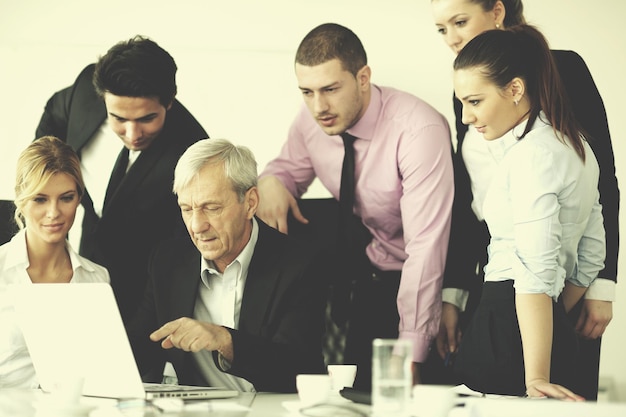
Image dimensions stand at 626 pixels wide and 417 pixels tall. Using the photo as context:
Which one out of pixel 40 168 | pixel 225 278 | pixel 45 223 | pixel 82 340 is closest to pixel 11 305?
pixel 45 223

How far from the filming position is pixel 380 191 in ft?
9.93

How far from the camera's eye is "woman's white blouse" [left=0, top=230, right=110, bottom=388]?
259 cm

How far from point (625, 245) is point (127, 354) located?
2.67 m

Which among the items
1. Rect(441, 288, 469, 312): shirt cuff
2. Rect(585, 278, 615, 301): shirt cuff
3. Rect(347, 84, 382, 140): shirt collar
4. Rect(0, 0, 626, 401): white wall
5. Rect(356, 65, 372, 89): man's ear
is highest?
Rect(0, 0, 626, 401): white wall

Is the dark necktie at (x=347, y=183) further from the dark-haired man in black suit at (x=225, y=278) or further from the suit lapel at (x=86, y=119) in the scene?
the suit lapel at (x=86, y=119)

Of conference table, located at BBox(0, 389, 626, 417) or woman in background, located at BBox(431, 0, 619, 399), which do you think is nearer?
conference table, located at BBox(0, 389, 626, 417)

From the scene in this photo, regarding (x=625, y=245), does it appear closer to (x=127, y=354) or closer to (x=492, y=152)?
(x=492, y=152)

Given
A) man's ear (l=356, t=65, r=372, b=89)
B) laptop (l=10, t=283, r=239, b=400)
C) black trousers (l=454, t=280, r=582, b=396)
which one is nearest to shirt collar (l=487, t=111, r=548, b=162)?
black trousers (l=454, t=280, r=582, b=396)

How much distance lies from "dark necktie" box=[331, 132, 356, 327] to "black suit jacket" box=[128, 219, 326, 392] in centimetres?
45

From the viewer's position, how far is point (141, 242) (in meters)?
3.06

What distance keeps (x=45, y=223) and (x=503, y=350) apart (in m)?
1.42

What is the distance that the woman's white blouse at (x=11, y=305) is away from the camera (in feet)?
8.51

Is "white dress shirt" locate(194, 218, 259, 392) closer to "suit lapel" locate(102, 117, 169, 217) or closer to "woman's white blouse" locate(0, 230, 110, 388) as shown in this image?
"woman's white blouse" locate(0, 230, 110, 388)

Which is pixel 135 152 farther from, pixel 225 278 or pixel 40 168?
pixel 225 278
